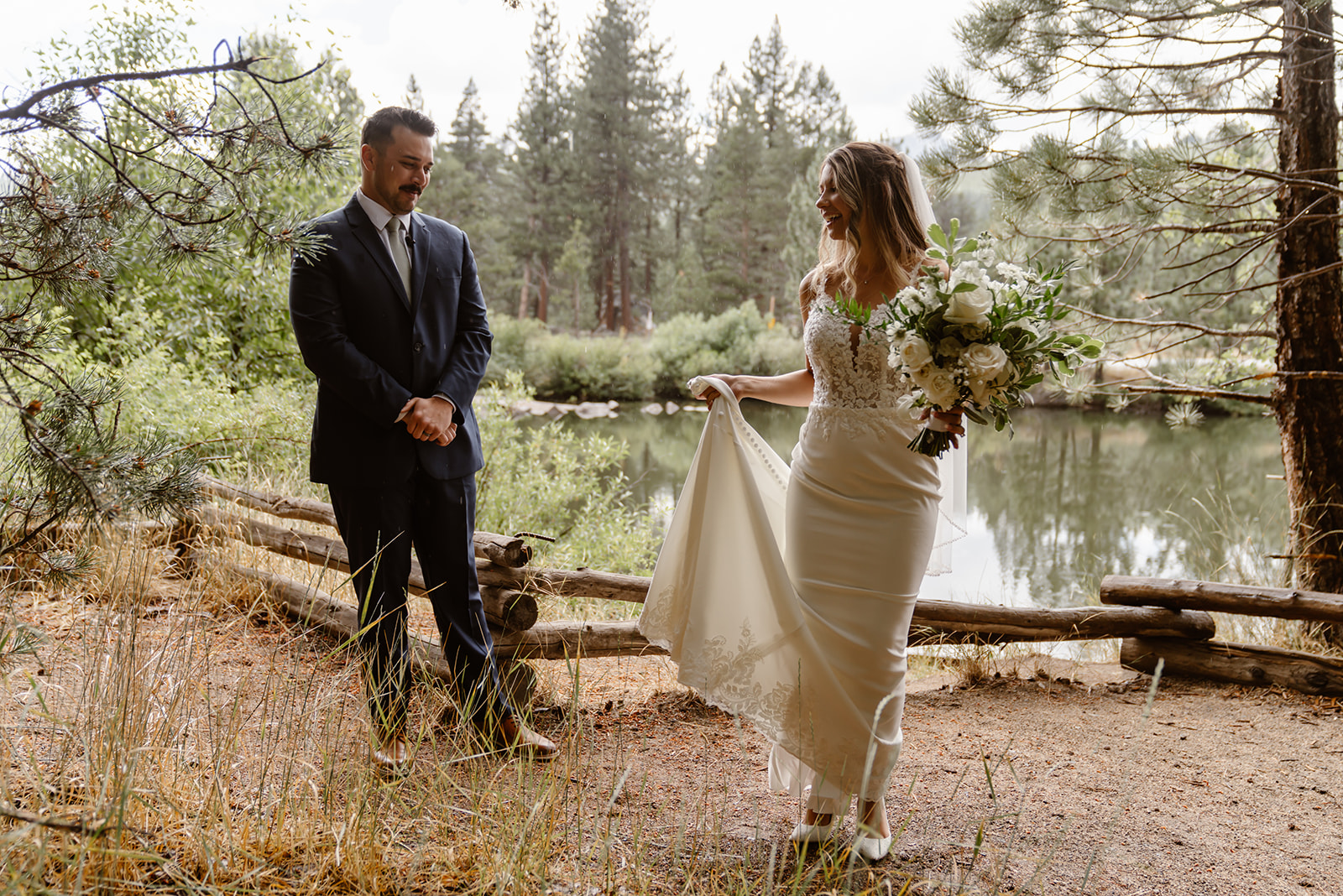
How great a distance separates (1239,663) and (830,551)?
2.85 metres

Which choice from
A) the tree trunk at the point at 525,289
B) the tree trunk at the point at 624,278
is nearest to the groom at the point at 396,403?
the tree trunk at the point at 624,278

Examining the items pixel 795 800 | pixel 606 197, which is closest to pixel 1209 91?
pixel 795 800

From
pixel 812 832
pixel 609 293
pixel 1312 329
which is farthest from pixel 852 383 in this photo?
pixel 609 293

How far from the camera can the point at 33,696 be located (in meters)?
2.68

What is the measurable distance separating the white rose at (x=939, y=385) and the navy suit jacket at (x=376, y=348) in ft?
4.78

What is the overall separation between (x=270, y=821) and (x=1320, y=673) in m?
4.34

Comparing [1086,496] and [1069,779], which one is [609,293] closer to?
[1086,496]

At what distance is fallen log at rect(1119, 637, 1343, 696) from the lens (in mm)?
3877

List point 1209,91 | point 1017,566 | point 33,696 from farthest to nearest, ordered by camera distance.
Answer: point 1017,566 → point 1209,91 → point 33,696

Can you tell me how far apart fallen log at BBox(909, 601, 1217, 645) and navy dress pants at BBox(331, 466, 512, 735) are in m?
2.24

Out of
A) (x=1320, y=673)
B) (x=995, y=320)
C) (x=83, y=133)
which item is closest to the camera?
(x=83, y=133)

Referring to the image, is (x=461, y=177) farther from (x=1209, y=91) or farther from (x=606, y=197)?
(x=1209, y=91)

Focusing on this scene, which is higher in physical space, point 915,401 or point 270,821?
point 915,401

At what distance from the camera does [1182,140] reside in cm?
437
